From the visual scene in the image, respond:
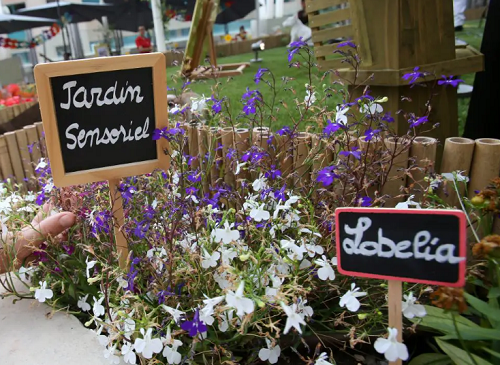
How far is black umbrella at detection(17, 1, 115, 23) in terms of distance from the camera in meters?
10.9

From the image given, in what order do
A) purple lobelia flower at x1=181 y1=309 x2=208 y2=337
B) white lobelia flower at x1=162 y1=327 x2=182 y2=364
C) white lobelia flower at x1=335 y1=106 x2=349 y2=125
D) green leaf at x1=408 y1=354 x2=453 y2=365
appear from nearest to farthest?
purple lobelia flower at x1=181 y1=309 x2=208 y2=337, white lobelia flower at x1=162 y1=327 x2=182 y2=364, green leaf at x1=408 y1=354 x2=453 y2=365, white lobelia flower at x1=335 y1=106 x2=349 y2=125

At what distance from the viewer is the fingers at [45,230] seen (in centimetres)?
149

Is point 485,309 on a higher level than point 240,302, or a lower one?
lower

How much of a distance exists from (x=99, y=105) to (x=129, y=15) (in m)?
13.6

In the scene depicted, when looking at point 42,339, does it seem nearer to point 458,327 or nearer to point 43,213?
point 43,213

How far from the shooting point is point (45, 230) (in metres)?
1.49

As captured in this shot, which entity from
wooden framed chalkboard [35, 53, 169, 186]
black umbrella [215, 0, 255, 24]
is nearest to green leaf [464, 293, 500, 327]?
wooden framed chalkboard [35, 53, 169, 186]

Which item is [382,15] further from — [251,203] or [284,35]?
[284,35]

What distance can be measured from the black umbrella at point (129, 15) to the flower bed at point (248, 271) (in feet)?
41.7

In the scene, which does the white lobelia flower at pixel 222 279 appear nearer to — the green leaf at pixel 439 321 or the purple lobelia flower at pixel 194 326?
the purple lobelia flower at pixel 194 326

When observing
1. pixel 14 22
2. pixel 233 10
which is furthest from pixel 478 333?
pixel 233 10

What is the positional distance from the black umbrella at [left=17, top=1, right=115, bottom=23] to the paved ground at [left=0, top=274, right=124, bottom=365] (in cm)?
1078

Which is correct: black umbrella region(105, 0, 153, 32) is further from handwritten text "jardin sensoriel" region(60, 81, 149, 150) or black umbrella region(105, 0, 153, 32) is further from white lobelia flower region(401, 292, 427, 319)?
white lobelia flower region(401, 292, 427, 319)

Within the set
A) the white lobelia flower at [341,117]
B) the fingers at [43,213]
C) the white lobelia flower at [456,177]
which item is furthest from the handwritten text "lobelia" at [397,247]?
the fingers at [43,213]
